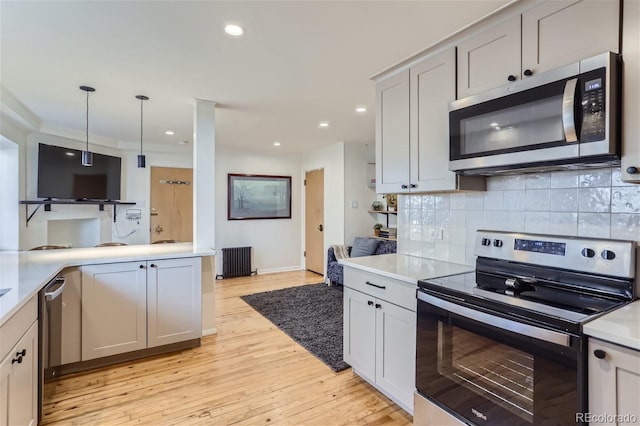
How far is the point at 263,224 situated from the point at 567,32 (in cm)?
546

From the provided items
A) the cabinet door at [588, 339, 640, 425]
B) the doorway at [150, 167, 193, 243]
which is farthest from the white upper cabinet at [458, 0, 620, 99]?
the doorway at [150, 167, 193, 243]

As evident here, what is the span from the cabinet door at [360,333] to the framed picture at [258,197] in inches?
162

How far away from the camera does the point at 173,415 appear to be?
2.07 metres

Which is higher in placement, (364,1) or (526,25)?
(364,1)

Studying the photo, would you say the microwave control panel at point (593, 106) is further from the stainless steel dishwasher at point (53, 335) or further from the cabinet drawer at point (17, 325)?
the stainless steel dishwasher at point (53, 335)

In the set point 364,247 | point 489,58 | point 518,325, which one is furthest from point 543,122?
point 364,247

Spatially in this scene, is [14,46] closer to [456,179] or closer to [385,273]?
[385,273]

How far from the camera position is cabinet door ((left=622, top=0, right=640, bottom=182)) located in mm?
1320

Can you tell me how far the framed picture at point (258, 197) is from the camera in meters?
6.11

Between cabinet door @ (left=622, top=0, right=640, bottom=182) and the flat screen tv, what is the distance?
551cm

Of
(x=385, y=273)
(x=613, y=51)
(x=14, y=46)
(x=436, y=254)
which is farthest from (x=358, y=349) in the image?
(x=14, y=46)

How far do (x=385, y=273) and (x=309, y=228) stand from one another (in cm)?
451

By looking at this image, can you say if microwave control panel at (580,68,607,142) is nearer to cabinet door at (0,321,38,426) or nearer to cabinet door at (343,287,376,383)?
cabinet door at (343,287,376,383)

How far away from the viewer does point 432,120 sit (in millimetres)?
2193
